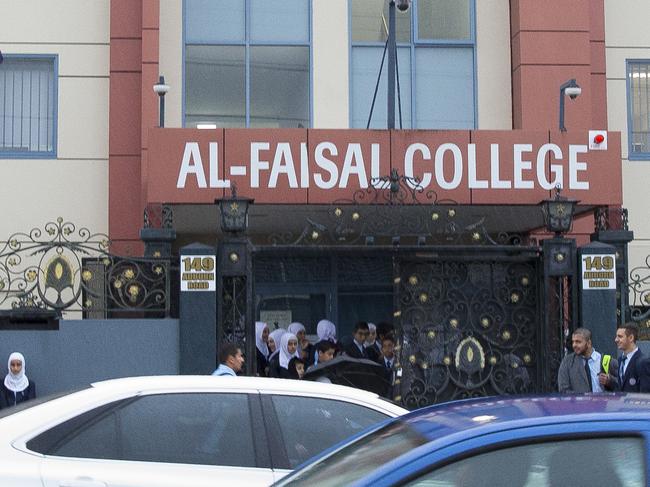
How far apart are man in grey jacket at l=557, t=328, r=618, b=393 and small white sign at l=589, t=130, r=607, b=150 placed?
12.4 ft

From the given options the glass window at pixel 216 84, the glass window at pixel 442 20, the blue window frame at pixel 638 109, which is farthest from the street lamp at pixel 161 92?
the blue window frame at pixel 638 109

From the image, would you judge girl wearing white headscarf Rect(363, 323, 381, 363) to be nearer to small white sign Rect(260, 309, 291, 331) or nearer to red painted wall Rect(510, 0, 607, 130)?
small white sign Rect(260, 309, 291, 331)

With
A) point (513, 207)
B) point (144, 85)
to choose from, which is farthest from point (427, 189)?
point (144, 85)

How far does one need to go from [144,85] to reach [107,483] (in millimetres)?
11286

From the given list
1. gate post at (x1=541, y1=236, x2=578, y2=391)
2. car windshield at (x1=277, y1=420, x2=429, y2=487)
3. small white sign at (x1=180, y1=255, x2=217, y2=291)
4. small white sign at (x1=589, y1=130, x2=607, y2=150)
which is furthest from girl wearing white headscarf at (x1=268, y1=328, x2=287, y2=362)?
car windshield at (x1=277, y1=420, x2=429, y2=487)

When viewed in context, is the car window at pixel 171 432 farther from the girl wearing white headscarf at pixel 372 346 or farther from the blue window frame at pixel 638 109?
the blue window frame at pixel 638 109

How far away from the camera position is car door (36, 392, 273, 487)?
5734 millimetres

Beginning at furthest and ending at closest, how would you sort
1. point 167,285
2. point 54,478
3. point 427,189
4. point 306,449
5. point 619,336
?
1. point 427,189
2. point 167,285
3. point 619,336
4. point 306,449
5. point 54,478

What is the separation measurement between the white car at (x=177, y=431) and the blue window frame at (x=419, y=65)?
10974 millimetres

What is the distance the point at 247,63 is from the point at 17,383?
274 inches

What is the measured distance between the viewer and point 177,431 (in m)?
6.02

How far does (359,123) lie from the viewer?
666 inches

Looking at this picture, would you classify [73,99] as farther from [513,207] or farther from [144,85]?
[513,207]

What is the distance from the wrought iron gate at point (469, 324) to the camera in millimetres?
12266
